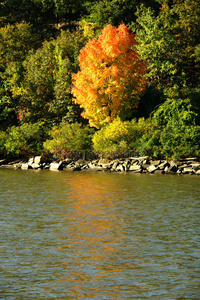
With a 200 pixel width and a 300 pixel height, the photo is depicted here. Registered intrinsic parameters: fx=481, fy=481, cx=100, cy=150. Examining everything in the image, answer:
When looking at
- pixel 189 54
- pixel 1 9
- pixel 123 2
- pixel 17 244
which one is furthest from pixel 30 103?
pixel 17 244

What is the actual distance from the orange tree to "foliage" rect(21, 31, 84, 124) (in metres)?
4.95

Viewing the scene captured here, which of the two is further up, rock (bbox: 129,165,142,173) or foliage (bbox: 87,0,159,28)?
foliage (bbox: 87,0,159,28)

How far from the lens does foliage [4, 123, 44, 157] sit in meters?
47.6

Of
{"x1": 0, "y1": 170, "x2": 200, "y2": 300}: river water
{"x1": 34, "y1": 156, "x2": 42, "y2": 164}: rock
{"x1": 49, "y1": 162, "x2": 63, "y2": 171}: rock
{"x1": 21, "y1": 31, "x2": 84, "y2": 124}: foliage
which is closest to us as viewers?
{"x1": 0, "y1": 170, "x2": 200, "y2": 300}: river water

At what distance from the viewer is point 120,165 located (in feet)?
136

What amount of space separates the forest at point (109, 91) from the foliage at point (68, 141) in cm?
9

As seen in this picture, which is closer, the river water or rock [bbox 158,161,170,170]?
the river water

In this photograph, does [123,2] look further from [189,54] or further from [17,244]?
[17,244]

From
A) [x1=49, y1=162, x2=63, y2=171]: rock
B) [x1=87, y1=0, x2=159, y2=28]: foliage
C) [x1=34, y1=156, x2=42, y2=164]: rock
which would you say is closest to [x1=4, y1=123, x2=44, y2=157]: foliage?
[x1=34, y1=156, x2=42, y2=164]: rock

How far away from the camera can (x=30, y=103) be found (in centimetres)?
5259

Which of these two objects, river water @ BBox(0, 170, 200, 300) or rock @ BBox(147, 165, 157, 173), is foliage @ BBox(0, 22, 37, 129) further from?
river water @ BBox(0, 170, 200, 300)

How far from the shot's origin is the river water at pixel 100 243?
432 inches

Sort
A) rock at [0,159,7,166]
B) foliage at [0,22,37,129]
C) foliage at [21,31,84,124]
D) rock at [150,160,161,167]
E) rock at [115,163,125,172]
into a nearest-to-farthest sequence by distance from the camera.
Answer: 1. rock at [150,160,161,167]
2. rock at [115,163,125,172]
3. rock at [0,159,7,166]
4. foliage at [21,31,84,124]
5. foliage at [0,22,37,129]

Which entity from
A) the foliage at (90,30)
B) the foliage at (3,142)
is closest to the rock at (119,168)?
the foliage at (3,142)
